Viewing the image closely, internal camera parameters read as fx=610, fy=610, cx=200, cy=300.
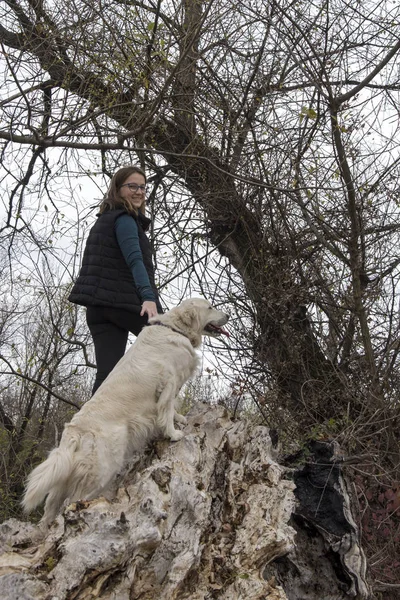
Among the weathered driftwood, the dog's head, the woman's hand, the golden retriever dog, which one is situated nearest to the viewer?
the weathered driftwood

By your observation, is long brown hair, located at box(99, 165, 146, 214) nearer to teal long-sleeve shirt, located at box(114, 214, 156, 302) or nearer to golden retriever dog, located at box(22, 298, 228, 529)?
teal long-sleeve shirt, located at box(114, 214, 156, 302)

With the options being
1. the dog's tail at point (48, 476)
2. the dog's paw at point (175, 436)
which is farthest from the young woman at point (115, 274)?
the dog's tail at point (48, 476)

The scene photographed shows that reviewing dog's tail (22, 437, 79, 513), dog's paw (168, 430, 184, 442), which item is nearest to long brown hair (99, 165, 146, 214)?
dog's paw (168, 430, 184, 442)

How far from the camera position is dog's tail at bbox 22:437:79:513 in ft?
11.6

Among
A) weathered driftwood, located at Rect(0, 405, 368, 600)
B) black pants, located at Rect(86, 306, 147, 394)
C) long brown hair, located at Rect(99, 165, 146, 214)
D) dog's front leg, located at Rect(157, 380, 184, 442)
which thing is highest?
long brown hair, located at Rect(99, 165, 146, 214)

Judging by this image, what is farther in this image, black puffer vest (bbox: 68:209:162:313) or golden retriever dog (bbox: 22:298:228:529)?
black puffer vest (bbox: 68:209:162:313)

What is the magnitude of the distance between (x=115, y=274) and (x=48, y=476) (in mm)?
1699

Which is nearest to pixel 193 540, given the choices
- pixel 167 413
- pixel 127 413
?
pixel 127 413

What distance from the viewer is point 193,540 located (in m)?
2.98

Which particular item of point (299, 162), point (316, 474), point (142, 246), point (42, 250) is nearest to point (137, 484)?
point (316, 474)

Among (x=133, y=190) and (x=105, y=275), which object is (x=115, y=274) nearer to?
(x=105, y=275)

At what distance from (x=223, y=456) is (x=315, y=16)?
→ 4497 mm

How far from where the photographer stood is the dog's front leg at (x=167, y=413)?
4.41m

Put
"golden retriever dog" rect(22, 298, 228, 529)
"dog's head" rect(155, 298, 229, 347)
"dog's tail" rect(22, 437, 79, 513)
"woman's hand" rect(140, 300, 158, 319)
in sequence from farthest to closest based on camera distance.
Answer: "dog's head" rect(155, 298, 229, 347)
"woman's hand" rect(140, 300, 158, 319)
"golden retriever dog" rect(22, 298, 228, 529)
"dog's tail" rect(22, 437, 79, 513)
